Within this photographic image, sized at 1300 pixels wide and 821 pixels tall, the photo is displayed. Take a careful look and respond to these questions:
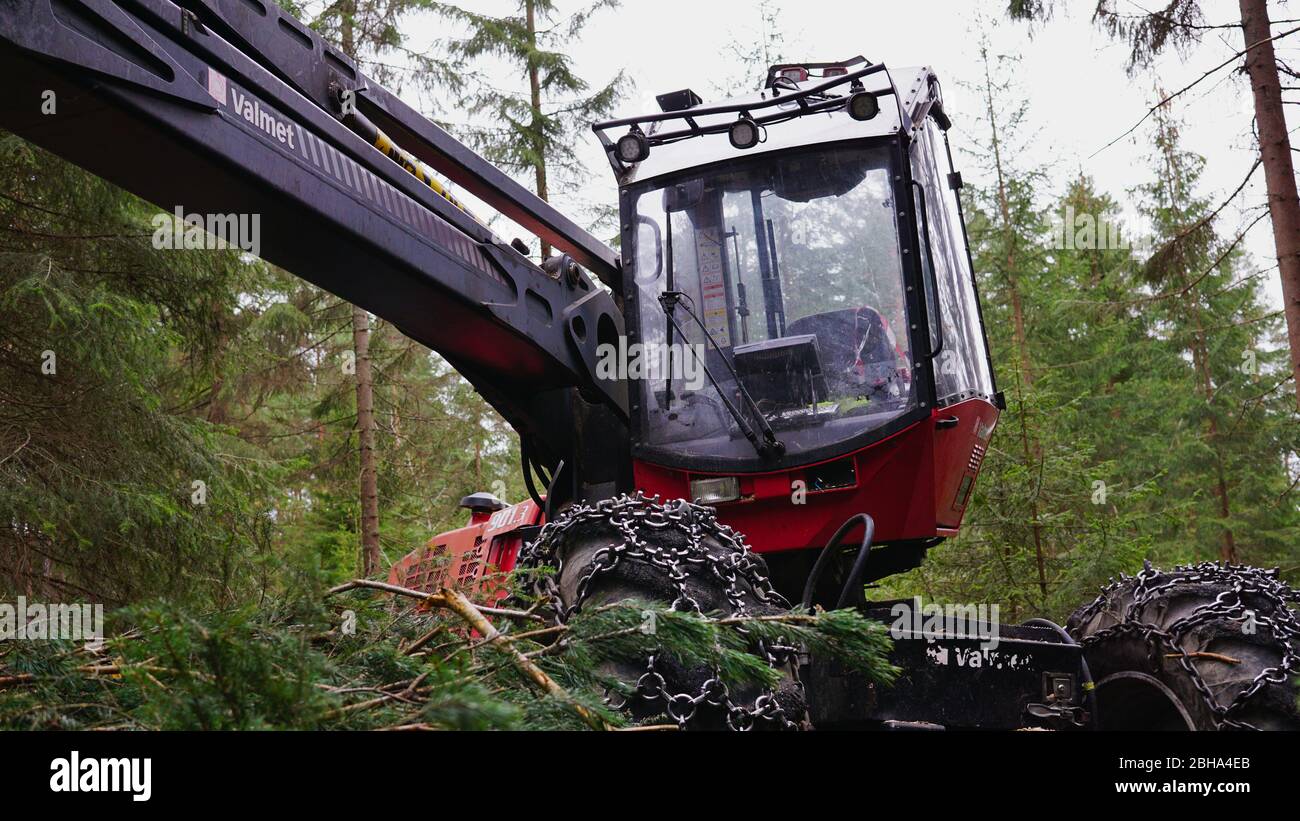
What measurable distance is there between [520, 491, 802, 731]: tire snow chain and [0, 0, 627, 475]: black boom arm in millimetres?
1200

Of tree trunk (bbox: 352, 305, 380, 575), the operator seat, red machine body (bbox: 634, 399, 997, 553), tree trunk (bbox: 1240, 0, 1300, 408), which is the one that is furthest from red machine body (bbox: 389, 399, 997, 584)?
tree trunk (bbox: 352, 305, 380, 575)

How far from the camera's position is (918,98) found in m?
5.42

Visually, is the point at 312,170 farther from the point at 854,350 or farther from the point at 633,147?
the point at 854,350

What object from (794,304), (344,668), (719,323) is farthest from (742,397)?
(344,668)

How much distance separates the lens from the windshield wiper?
4.75 meters

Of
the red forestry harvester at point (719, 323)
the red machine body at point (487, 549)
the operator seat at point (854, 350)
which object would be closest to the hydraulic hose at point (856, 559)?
the red forestry harvester at point (719, 323)

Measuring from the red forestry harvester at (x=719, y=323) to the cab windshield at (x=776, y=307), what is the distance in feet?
0.04

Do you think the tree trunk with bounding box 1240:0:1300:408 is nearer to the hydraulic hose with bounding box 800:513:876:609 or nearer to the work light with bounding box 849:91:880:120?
the work light with bounding box 849:91:880:120

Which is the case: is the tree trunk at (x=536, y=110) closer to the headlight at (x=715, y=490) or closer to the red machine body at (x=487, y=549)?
the red machine body at (x=487, y=549)

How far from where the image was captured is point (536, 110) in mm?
17562

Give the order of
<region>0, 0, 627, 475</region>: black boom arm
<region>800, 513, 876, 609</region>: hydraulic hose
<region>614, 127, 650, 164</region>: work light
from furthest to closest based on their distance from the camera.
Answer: <region>614, 127, 650, 164</region>: work light < <region>800, 513, 876, 609</region>: hydraulic hose < <region>0, 0, 627, 475</region>: black boom arm

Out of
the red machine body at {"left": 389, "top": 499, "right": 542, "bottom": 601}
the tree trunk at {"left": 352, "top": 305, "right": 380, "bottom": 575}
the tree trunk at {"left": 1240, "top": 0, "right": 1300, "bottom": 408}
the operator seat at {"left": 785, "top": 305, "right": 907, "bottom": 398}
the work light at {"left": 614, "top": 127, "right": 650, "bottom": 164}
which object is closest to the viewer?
the operator seat at {"left": 785, "top": 305, "right": 907, "bottom": 398}

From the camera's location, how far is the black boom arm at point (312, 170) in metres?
3.42

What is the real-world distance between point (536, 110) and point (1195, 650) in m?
14.8
